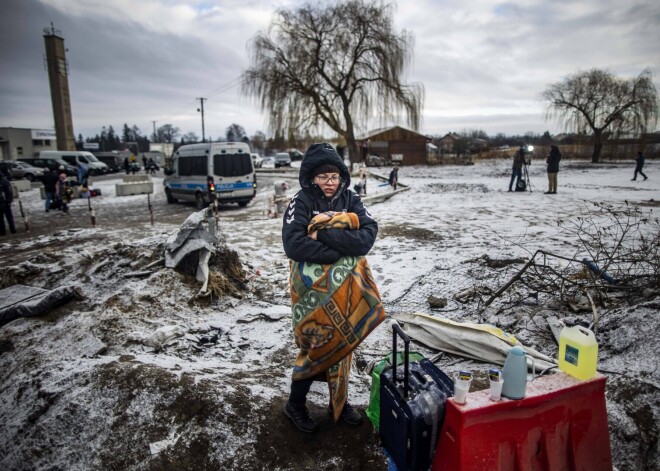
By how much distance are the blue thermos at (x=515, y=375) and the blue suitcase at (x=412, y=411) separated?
0.36 metres

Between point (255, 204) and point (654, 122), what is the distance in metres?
36.2

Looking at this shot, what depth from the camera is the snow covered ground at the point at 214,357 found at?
8.03 ft

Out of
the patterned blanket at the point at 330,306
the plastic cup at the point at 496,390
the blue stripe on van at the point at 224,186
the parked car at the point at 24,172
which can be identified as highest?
the parked car at the point at 24,172

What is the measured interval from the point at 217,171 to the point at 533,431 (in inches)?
498

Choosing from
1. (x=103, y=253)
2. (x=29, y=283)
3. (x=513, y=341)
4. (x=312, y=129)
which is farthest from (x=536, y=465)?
(x=312, y=129)

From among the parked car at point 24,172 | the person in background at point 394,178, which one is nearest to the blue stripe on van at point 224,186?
the person in background at point 394,178

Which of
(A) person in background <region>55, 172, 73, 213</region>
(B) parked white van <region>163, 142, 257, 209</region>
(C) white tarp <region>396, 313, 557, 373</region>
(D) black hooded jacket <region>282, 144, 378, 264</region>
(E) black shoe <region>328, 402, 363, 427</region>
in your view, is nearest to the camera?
(D) black hooded jacket <region>282, 144, 378, 264</region>

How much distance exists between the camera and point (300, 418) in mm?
2568

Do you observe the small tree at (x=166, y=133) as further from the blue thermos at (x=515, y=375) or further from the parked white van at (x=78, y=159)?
the blue thermos at (x=515, y=375)

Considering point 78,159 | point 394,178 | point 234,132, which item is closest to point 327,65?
point 394,178

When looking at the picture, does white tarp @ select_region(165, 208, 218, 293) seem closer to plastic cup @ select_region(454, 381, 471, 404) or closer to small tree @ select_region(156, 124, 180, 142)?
plastic cup @ select_region(454, 381, 471, 404)

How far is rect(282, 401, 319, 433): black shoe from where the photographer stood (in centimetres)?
252

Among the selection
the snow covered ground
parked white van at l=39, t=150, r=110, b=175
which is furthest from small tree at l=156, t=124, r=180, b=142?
the snow covered ground

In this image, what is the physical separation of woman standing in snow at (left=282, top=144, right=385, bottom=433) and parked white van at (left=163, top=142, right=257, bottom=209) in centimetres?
1130
